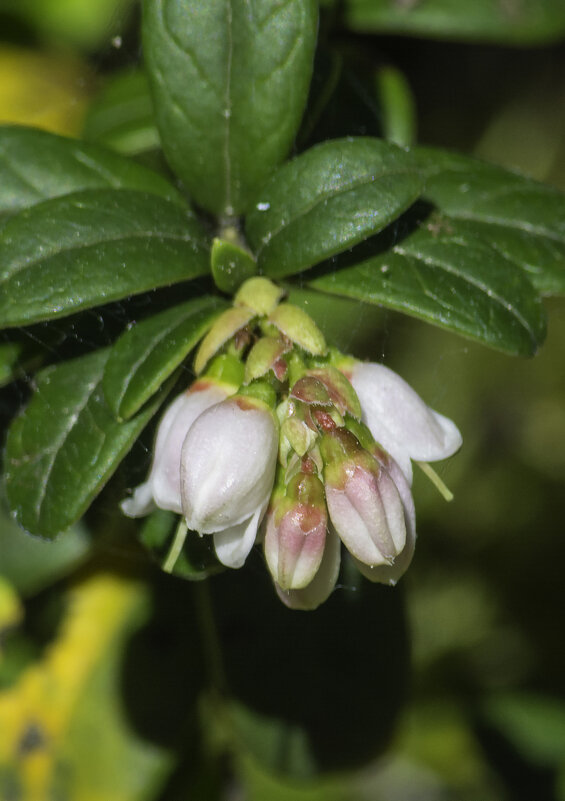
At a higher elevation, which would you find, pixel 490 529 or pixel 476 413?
pixel 476 413

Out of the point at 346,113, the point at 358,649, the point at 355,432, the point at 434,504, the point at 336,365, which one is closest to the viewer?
the point at 355,432

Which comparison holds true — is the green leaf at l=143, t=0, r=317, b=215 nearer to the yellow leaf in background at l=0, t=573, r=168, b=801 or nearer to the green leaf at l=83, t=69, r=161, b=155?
the green leaf at l=83, t=69, r=161, b=155

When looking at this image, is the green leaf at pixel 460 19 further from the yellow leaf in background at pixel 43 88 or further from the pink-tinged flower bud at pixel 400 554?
the pink-tinged flower bud at pixel 400 554

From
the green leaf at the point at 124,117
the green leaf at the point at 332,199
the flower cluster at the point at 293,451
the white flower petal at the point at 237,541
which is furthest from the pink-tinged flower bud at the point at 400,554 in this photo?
the green leaf at the point at 124,117

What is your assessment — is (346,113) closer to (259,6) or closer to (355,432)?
(259,6)

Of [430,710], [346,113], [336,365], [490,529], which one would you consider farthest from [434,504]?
[336,365]

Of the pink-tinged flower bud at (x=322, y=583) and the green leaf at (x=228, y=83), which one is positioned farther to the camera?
the green leaf at (x=228, y=83)
